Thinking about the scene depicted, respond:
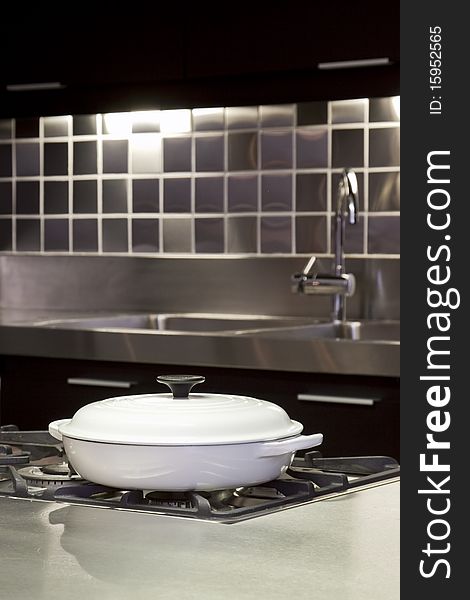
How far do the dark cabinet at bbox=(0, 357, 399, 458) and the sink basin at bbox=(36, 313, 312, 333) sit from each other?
219mm

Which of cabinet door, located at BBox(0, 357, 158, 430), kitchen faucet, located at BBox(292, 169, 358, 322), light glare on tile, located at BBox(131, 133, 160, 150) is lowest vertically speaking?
cabinet door, located at BBox(0, 357, 158, 430)

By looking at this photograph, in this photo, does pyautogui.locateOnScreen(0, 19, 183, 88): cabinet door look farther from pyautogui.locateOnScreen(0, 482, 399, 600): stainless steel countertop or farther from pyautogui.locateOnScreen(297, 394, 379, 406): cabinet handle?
pyautogui.locateOnScreen(0, 482, 399, 600): stainless steel countertop

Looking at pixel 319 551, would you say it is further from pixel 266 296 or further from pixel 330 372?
pixel 266 296

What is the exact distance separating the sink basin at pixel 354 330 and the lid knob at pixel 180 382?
6.98 feet

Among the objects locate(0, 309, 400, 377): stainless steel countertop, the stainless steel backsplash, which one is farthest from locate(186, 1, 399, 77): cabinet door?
locate(0, 309, 400, 377): stainless steel countertop

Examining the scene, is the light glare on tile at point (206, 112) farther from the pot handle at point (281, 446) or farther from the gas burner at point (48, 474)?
the pot handle at point (281, 446)

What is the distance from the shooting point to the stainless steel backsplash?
3.60m

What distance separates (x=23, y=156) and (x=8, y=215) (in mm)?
214

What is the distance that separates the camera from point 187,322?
3.81 m

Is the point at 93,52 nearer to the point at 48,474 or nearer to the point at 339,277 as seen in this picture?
the point at 339,277

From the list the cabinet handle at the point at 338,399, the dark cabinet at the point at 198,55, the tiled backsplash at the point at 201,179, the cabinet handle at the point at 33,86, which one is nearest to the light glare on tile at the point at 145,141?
the tiled backsplash at the point at 201,179

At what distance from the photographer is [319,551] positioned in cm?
98

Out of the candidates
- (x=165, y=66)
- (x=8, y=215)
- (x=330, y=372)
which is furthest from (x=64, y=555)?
(x=8, y=215)

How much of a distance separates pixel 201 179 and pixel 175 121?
0.21 m
